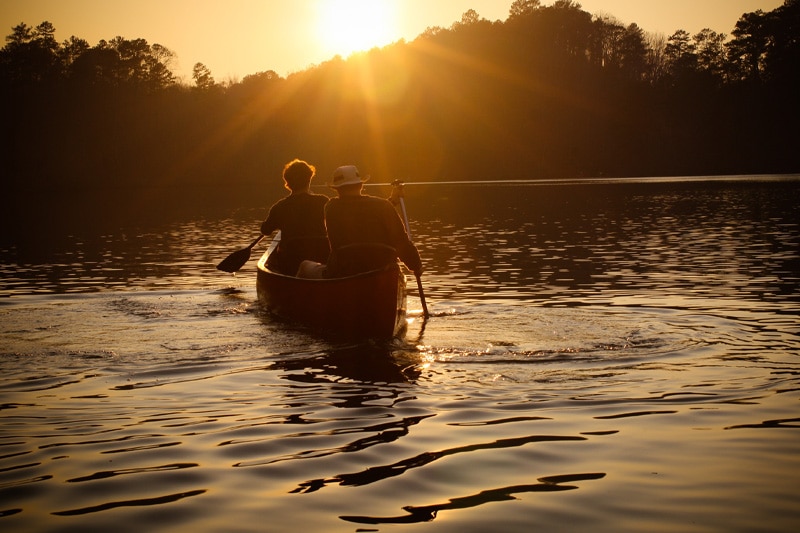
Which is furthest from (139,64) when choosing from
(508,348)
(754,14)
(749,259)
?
(508,348)

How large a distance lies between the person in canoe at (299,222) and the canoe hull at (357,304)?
5.58 feet

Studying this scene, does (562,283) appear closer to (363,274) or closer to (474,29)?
(363,274)

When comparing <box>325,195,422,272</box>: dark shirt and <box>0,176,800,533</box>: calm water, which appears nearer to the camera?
<box>0,176,800,533</box>: calm water

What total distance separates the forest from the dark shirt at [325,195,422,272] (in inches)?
3090

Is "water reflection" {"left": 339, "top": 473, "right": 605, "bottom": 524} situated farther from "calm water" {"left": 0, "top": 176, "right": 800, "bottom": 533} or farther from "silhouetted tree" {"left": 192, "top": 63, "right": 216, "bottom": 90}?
"silhouetted tree" {"left": 192, "top": 63, "right": 216, "bottom": 90}

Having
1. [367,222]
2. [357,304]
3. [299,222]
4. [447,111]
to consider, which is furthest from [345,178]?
[447,111]

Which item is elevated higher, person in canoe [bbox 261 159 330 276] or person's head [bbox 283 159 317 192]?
person's head [bbox 283 159 317 192]

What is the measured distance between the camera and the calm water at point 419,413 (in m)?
4.60

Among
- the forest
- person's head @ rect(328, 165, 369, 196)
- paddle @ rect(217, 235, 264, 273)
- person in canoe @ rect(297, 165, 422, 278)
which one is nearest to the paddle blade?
paddle @ rect(217, 235, 264, 273)

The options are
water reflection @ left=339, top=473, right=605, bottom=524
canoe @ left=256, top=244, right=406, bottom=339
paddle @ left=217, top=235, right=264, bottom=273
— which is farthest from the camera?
paddle @ left=217, top=235, right=264, bottom=273

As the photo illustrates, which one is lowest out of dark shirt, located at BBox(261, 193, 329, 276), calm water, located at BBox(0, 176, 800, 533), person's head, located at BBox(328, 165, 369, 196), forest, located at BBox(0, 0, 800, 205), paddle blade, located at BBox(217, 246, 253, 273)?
calm water, located at BBox(0, 176, 800, 533)

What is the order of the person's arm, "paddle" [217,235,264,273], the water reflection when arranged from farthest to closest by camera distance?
"paddle" [217,235,264,273]
the person's arm
the water reflection

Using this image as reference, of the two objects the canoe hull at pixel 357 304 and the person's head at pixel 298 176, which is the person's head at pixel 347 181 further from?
the person's head at pixel 298 176

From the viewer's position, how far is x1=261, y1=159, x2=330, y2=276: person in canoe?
39.4ft
